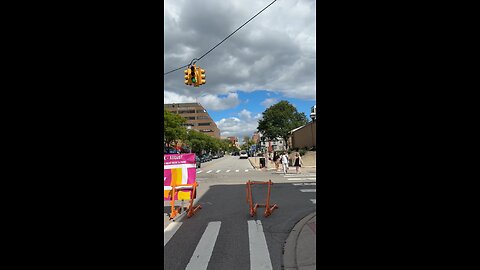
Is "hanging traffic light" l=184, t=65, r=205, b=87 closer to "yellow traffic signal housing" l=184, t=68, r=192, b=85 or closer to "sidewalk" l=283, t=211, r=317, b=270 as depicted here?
"yellow traffic signal housing" l=184, t=68, r=192, b=85

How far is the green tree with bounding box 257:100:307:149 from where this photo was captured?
7681 cm

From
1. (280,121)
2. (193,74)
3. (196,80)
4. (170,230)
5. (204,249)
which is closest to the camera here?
(204,249)

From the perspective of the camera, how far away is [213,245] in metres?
5.38

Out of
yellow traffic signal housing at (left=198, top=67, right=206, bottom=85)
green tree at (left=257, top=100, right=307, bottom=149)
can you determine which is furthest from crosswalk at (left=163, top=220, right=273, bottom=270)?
green tree at (left=257, top=100, right=307, bottom=149)

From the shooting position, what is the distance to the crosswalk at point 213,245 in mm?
4482

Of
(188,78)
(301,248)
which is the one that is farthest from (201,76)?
(301,248)

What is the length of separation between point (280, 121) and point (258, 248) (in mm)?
74588

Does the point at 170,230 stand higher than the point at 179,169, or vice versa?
the point at 179,169

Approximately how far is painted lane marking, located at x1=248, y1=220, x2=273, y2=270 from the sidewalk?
31 cm

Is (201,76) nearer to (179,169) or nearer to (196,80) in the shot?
(196,80)
